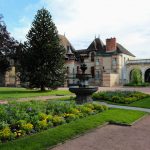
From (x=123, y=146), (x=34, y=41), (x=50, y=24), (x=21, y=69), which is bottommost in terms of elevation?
(x=123, y=146)

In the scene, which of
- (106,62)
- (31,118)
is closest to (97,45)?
(106,62)

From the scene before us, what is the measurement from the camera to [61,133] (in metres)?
9.38

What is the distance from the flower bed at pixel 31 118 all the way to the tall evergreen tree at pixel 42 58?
19227mm

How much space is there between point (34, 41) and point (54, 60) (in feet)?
11.3

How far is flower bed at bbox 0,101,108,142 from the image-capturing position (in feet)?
29.1

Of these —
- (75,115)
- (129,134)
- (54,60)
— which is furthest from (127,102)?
(54,60)

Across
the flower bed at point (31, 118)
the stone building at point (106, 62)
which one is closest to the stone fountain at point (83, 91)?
the flower bed at point (31, 118)

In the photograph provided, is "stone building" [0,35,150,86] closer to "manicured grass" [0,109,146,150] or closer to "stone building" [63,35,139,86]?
"stone building" [63,35,139,86]

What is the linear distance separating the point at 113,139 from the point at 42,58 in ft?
81.2

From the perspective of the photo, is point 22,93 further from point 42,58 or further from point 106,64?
point 106,64

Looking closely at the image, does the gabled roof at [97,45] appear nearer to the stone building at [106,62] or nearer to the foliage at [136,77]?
the stone building at [106,62]

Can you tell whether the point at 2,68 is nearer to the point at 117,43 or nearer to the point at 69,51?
the point at 69,51

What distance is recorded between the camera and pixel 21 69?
3353 cm

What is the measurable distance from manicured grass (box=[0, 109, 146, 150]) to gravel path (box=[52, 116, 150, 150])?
1.08 feet
